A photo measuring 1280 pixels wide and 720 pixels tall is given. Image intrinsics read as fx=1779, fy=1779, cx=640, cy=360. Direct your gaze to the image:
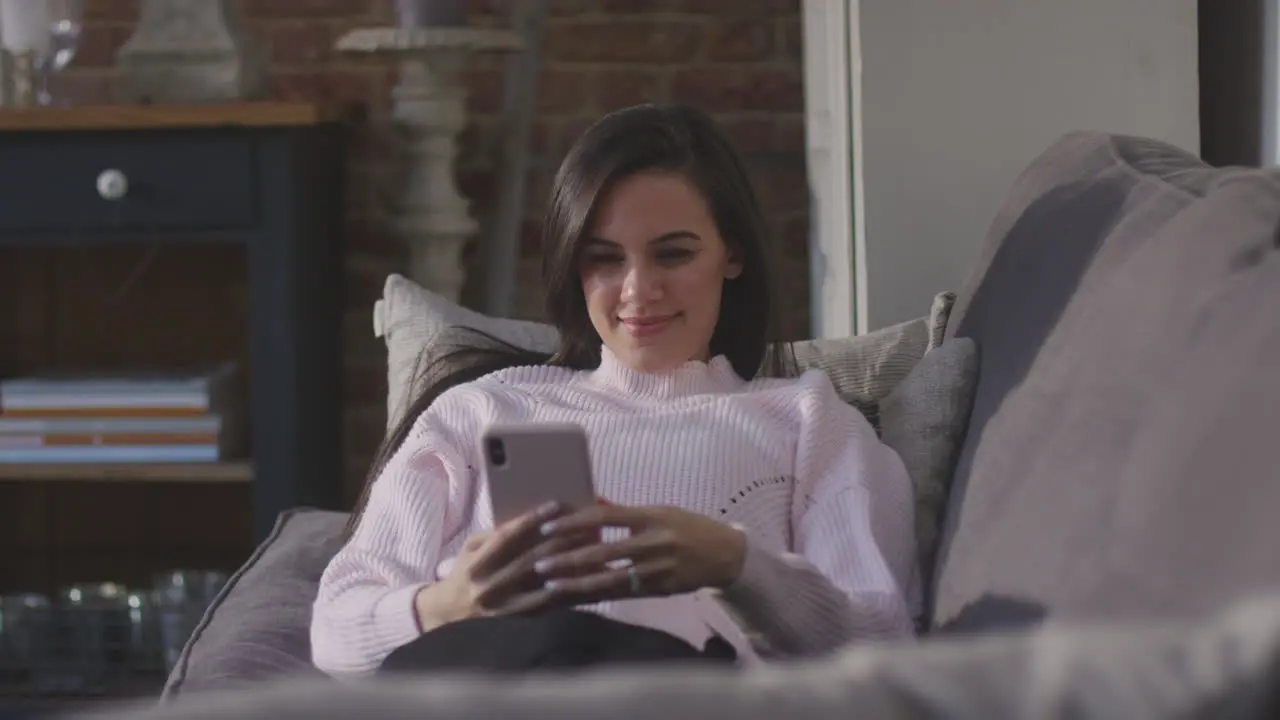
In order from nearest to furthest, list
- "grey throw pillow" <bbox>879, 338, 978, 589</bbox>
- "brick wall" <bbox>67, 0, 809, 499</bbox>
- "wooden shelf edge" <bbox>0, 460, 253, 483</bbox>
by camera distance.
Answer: "grey throw pillow" <bbox>879, 338, 978, 589</bbox>
"wooden shelf edge" <bbox>0, 460, 253, 483</bbox>
"brick wall" <bbox>67, 0, 809, 499</bbox>

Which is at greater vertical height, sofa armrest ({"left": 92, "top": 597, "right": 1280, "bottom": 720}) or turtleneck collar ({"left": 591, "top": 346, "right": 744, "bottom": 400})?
sofa armrest ({"left": 92, "top": 597, "right": 1280, "bottom": 720})

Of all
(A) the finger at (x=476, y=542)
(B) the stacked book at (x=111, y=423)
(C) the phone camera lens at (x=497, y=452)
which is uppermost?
(C) the phone camera lens at (x=497, y=452)

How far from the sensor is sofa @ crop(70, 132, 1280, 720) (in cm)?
45

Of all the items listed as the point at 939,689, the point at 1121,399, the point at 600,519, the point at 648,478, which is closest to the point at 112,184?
the point at 648,478

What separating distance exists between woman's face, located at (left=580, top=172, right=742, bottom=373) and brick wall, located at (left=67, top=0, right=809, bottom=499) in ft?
4.33

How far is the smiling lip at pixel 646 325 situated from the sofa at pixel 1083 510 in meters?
0.28

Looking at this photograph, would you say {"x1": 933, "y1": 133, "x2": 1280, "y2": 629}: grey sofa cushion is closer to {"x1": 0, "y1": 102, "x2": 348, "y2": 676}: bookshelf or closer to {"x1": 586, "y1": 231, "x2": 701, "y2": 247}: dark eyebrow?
{"x1": 586, "y1": 231, "x2": 701, "y2": 247}: dark eyebrow

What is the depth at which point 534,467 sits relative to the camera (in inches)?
49.8

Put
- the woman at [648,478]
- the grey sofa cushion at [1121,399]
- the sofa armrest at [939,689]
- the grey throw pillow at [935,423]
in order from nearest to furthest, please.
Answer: the sofa armrest at [939,689]
the grey sofa cushion at [1121,399]
the woman at [648,478]
the grey throw pillow at [935,423]

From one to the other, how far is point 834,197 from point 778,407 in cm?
71

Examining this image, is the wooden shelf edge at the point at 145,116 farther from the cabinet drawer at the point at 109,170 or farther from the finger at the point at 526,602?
the finger at the point at 526,602

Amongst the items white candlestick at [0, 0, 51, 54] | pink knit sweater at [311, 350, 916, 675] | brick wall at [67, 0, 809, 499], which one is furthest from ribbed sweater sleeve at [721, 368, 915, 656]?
white candlestick at [0, 0, 51, 54]

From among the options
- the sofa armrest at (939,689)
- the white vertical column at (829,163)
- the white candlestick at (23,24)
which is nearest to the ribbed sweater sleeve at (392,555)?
the white vertical column at (829,163)

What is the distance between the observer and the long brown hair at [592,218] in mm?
1633
